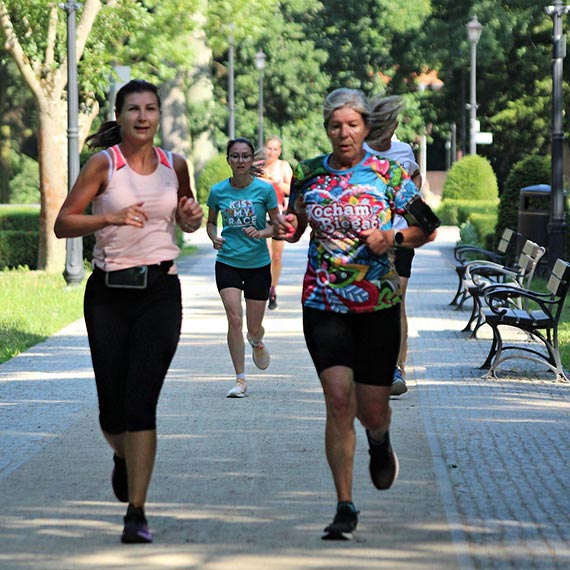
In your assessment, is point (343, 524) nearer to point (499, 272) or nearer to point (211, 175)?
point (499, 272)

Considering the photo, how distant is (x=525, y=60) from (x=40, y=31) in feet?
→ 108

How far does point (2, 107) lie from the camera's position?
5862 centimetres

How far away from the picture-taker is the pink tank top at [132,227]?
6199mm

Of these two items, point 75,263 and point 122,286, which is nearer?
point 122,286

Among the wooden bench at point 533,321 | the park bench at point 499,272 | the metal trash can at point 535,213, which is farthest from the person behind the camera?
the metal trash can at point 535,213

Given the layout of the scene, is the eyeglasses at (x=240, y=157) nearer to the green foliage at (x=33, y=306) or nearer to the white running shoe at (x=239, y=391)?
the white running shoe at (x=239, y=391)

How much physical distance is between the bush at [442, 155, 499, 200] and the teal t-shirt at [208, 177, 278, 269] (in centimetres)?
3339

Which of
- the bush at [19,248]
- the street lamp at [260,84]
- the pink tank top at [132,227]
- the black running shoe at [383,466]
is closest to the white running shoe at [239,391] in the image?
the black running shoe at [383,466]

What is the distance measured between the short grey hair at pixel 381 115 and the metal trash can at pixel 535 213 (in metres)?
15.7

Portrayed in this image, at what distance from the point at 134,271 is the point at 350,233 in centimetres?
89

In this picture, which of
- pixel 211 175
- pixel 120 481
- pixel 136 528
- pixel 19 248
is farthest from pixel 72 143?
pixel 211 175

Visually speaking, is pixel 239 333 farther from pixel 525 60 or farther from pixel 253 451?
pixel 525 60

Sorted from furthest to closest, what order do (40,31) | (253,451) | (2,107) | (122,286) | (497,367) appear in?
(2,107)
(40,31)
(497,367)
(253,451)
(122,286)

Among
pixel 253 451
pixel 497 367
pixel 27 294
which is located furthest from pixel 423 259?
pixel 253 451
